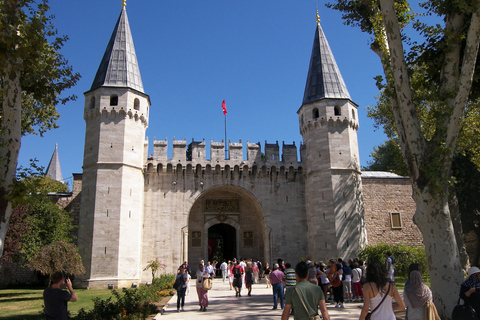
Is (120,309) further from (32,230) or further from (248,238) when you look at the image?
(248,238)

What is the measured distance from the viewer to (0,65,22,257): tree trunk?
728cm

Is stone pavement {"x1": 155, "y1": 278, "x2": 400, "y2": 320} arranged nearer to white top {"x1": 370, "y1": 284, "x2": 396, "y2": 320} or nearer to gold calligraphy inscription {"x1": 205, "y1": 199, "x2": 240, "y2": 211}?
white top {"x1": 370, "y1": 284, "x2": 396, "y2": 320}

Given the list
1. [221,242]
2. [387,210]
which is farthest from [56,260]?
[387,210]

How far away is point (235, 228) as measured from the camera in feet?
83.6

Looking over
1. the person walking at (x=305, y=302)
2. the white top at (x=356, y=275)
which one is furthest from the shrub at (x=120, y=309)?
the white top at (x=356, y=275)

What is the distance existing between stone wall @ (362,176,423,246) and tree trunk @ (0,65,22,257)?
2072 cm

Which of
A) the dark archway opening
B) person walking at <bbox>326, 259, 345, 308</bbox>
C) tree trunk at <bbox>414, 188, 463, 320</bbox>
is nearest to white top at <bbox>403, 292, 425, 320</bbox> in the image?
tree trunk at <bbox>414, 188, 463, 320</bbox>

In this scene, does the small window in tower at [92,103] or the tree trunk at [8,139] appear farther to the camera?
the small window in tower at [92,103]

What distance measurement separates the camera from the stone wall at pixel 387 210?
958 inches

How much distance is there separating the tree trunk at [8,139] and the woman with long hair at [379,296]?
5990mm

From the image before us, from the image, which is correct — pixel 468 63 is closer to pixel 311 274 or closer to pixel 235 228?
pixel 311 274

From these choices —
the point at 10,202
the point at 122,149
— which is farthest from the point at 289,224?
the point at 10,202

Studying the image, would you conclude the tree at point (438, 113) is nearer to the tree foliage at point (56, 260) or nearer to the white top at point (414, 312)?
the white top at point (414, 312)

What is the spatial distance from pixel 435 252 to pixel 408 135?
2470 mm
